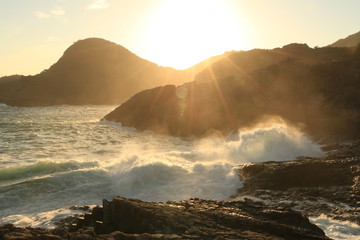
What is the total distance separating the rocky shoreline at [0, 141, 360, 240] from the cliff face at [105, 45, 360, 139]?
38.1 feet

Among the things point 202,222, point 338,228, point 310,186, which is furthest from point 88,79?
point 202,222

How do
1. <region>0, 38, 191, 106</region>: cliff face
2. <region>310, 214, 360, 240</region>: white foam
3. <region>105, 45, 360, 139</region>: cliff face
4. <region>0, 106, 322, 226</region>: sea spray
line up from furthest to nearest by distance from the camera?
<region>0, 38, 191, 106</region>: cliff face < <region>105, 45, 360, 139</region>: cliff face < <region>0, 106, 322, 226</region>: sea spray < <region>310, 214, 360, 240</region>: white foam

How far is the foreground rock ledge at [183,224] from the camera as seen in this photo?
6827 mm

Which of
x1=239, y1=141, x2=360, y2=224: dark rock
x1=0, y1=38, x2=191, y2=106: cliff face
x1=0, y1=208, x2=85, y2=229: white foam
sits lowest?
x1=0, y1=208, x2=85, y2=229: white foam

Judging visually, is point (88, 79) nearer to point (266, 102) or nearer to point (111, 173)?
point (266, 102)

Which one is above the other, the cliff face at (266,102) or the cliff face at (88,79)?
the cliff face at (88,79)

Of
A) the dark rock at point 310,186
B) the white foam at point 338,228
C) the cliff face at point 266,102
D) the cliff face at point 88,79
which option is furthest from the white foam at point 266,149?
the cliff face at point 88,79

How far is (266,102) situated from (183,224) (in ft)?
100

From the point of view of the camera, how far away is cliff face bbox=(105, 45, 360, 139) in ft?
94.3

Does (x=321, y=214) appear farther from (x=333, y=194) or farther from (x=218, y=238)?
(x=218, y=238)

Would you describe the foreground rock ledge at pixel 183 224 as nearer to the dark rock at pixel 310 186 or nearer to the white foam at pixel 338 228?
the white foam at pixel 338 228

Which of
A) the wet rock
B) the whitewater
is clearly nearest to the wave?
the whitewater

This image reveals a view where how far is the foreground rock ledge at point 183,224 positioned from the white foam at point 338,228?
5.71 ft

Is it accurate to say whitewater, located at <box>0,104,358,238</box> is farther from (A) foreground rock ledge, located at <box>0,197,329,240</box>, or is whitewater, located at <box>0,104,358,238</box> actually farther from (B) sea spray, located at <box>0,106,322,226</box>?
(A) foreground rock ledge, located at <box>0,197,329,240</box>
